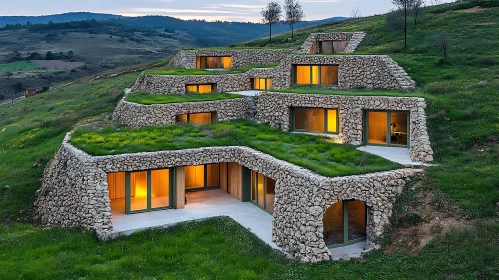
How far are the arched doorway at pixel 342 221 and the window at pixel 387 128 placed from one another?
6.71 m

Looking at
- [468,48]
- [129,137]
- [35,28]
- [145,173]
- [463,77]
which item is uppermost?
[35,28]

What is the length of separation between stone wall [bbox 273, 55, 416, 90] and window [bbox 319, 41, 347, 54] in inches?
351

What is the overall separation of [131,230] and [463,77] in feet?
71.4

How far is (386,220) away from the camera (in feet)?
65.3

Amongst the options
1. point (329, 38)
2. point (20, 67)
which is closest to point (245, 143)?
point (329, 38)

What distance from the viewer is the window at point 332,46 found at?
43219 mm

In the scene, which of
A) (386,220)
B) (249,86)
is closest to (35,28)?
(249,86)

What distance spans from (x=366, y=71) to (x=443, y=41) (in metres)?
7.21

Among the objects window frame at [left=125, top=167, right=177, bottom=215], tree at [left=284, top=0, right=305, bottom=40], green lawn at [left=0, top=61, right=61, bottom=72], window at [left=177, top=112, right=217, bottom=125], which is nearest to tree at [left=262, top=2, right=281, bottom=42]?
tree at [left=284, top=0, right=305, bottom=40]

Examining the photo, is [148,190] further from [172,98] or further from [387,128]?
[387,128]

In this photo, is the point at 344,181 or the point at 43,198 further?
the point at 43,198

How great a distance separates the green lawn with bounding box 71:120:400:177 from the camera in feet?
70.9

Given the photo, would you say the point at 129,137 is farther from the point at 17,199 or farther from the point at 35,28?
the point at 35,28

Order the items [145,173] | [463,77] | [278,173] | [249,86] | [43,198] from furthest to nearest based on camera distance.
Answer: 1. [249,86]
2. [463,77]
3. [43,198]
4. [145,173]
5. [278,173]
